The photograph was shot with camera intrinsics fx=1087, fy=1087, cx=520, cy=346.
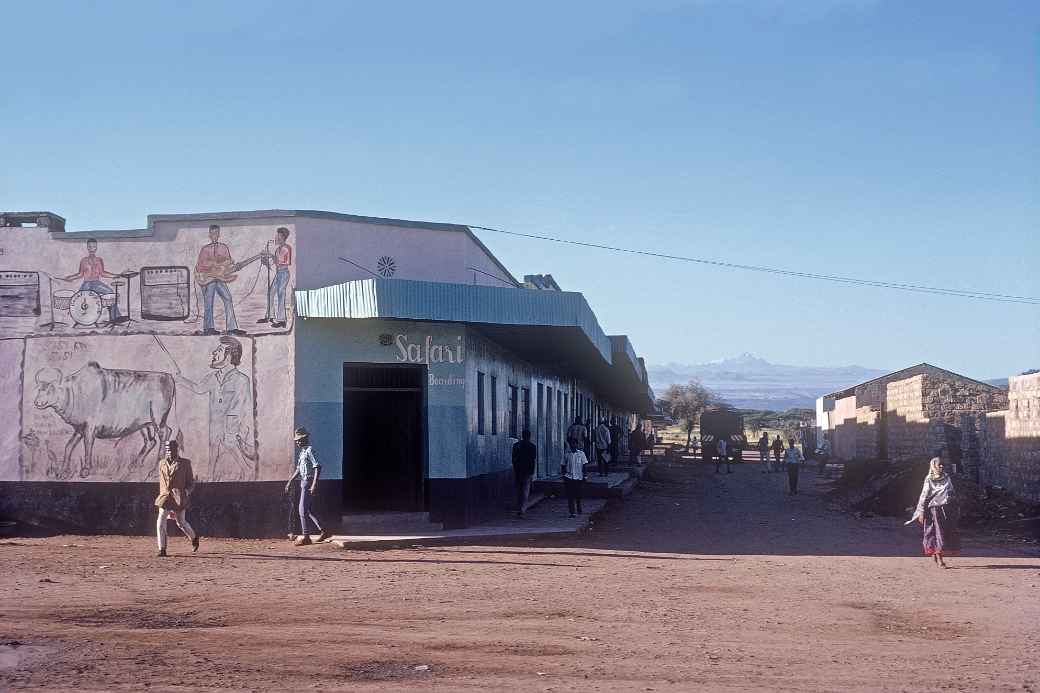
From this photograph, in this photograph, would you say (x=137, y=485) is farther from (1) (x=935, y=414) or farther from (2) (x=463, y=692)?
(1) (x=935, y=414)

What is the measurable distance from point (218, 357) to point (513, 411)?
8371mm

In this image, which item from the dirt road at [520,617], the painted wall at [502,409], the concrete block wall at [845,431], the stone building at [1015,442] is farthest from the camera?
the concrete block wall at [845,431]

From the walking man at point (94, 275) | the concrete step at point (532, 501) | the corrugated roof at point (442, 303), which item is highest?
the walking man at point (94, 275)

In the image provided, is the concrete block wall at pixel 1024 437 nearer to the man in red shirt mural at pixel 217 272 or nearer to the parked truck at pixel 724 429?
the man in red shirt mural at pixel 217 272

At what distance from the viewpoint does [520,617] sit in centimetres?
1081

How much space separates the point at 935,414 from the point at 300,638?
24209 mm

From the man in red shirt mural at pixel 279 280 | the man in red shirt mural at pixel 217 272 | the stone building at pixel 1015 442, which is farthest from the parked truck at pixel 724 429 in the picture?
the man in red shirt mural at pixel 217 272

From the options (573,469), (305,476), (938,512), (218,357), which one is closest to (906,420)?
(573,469)

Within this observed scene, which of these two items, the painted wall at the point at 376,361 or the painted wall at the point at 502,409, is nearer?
the painted wall at the point at 376,361

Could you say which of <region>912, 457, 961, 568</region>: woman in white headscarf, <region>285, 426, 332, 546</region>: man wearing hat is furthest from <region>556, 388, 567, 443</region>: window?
<region>912, 457, 961, 568</region>: woman in white headscarf

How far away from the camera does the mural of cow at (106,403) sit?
1838 cm

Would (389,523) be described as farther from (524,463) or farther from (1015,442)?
(1015,442)

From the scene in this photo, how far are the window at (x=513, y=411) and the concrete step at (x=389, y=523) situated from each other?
5.70 meters

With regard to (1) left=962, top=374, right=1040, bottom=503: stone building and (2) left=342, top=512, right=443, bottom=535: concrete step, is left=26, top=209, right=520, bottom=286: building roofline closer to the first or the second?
(2) left=342, top=512, right=443, bottom=535: concrete step
